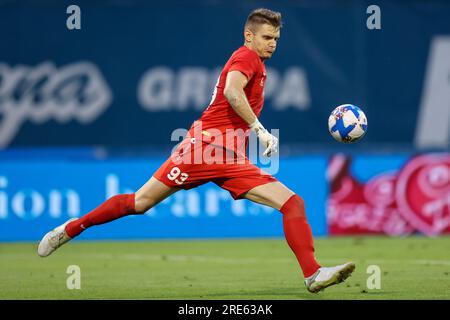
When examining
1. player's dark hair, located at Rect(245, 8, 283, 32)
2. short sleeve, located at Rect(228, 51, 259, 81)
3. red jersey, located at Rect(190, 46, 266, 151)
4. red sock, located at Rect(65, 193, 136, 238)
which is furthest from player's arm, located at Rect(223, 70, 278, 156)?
red sock, located at Rect(65, 193, 136, 238)

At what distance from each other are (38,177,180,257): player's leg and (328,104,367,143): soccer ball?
1.49 m

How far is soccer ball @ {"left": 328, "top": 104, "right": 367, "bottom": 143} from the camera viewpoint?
368 inches

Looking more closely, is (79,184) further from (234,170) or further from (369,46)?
(234,170)

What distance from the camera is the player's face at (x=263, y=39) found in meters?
8.94

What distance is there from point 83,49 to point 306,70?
3681 millimetres

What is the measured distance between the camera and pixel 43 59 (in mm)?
17859

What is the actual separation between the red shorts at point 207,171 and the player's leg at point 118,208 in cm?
10

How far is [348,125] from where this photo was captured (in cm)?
936

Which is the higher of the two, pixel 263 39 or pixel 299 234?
pixel 263 39

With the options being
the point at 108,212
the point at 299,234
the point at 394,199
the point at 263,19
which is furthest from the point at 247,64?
the point at 394,199

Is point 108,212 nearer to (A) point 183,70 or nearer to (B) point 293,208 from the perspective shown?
(B) point 293,208

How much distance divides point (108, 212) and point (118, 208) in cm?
11

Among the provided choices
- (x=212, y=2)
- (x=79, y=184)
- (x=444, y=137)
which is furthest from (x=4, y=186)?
(x=444, y=137)

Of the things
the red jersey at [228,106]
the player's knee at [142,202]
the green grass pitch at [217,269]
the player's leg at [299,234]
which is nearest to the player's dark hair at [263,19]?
the red jersey at [228,106]
